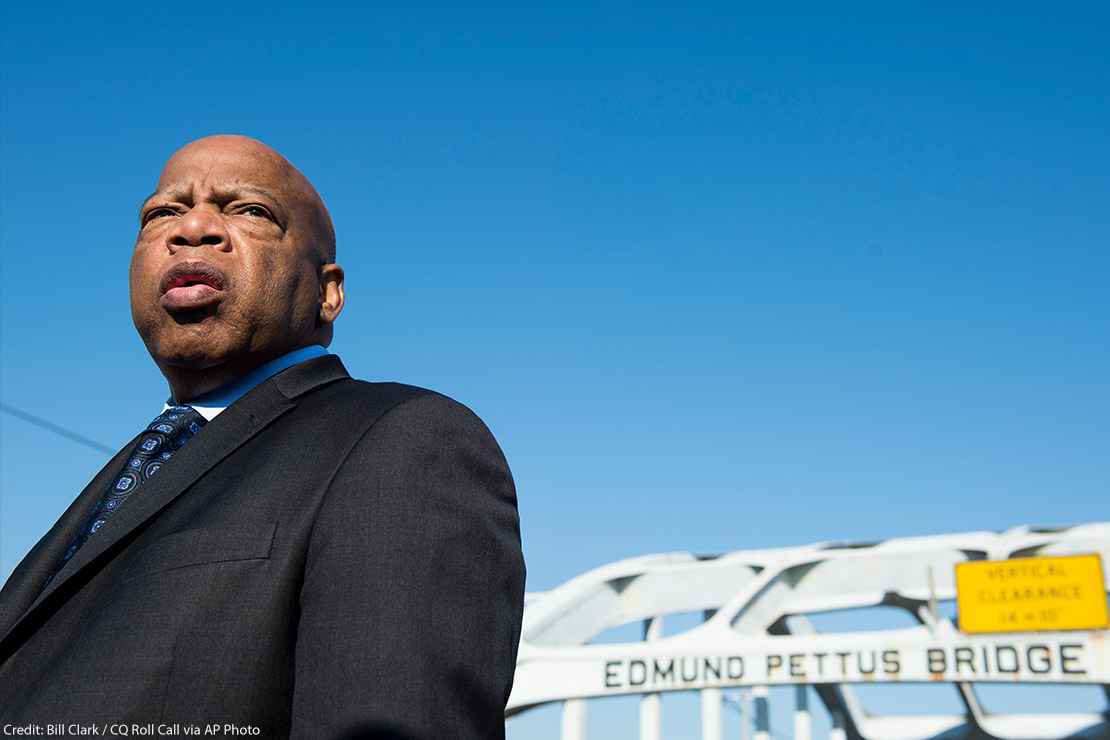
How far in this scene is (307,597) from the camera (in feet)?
5.86

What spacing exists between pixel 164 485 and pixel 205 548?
0.26 metres

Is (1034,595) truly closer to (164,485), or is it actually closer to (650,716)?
(650,716)

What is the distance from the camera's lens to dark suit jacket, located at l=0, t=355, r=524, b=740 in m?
1.66

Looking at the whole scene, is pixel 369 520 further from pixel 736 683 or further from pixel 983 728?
pixel 983 728

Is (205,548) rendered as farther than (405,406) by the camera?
No

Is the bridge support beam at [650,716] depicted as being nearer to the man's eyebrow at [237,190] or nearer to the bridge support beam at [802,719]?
the bridge support beam at [802,719]

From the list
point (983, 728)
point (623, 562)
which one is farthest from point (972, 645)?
point (983, 728)

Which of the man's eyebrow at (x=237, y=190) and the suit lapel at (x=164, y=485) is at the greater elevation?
the man's eyebrow at (x=237, y=190)

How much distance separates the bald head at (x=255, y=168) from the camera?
258 centimetres

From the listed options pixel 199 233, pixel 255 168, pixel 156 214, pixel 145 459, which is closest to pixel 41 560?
pixel 145 459

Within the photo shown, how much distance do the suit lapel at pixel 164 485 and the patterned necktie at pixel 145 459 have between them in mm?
42

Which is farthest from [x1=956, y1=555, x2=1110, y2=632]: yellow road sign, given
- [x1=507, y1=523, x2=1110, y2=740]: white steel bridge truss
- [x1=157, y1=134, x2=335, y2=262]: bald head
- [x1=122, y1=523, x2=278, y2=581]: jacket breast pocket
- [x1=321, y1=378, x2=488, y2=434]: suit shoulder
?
[x1=122, y1=523, x2=278, y2=581]: jacket breast pocket

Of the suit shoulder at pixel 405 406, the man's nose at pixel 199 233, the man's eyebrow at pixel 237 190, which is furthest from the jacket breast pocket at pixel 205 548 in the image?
the man's eyebrow at pixel 237 190

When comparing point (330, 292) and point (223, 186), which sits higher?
point (223, 186)
